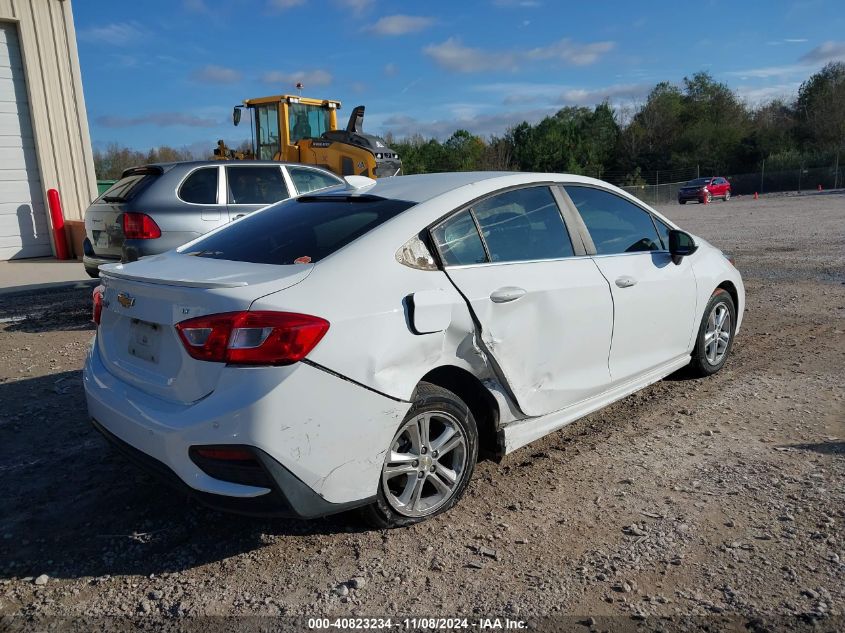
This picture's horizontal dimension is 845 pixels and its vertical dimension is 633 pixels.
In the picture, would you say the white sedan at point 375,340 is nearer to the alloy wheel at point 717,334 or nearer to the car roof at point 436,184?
the car roof at point 436,184

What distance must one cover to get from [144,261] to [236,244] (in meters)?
0.47

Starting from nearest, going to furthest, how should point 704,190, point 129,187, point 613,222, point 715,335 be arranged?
1. point 613,222
2. point 715,335
3. point 129,187
4. point 704,190

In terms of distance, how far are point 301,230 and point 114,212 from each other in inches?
189

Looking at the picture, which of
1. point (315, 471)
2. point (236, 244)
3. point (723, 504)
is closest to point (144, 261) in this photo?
point (236, 244)

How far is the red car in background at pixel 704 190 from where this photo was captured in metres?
40.8

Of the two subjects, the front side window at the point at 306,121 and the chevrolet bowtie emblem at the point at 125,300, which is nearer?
the chevrolet bowtie emblem at the point at 125,300

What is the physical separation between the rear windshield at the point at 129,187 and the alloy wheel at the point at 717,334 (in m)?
5.92

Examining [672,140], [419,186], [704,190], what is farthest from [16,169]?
[672,140]

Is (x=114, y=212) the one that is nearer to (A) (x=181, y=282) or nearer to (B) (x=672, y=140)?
(A) (x=181, y=282)

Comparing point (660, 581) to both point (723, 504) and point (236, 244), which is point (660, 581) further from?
point (236, 244)

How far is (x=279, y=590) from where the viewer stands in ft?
8.87

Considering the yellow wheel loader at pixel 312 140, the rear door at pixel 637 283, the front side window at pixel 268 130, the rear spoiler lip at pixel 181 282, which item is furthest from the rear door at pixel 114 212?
the front side window at pixel 268 130

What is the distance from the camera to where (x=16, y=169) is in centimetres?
1347

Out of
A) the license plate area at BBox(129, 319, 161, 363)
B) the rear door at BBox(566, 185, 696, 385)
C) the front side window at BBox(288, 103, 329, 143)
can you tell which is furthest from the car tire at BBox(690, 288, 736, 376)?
the front side window at BBox(288, 103, 329, 143)
